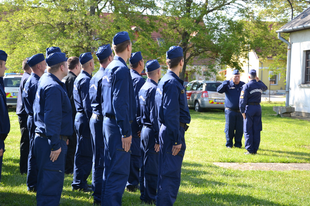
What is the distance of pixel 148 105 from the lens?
506 cm

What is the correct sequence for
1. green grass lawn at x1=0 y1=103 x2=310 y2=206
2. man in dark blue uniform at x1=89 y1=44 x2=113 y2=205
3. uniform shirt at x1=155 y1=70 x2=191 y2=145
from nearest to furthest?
uniform shirt at x1=155 y1=70 x2=191 y2=145 < man in dark blue uniform at x1=89 y1=44 x2=113 y2=205 < green grass lawn at x1=0 y1=103 x2=310 y2=206

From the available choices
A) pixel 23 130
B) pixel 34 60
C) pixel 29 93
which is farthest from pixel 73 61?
pixel 23 130

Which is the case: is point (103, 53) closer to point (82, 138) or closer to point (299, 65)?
point (82, 138)

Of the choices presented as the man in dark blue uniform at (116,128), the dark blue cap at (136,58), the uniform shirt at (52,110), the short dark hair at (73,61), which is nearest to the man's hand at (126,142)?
the man in dark blue uniform at (116,128)

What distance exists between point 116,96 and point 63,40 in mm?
15071

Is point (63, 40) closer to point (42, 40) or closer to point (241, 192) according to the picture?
point (42, 40)

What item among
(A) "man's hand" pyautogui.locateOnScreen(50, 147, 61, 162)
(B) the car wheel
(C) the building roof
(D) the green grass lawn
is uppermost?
(C) the building roof

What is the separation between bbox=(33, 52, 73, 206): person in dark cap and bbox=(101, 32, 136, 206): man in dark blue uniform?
0.57 meters

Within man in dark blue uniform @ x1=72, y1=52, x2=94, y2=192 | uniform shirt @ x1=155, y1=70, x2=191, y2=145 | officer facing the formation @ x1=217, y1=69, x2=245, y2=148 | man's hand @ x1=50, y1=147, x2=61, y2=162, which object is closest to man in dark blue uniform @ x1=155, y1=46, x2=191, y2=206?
uniform shirt @ x1=155, y1=70, x2=191, y2=145

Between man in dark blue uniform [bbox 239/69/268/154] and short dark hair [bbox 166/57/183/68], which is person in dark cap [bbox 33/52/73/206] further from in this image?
man in dark blue uniform [bbox 239/69/268/154]

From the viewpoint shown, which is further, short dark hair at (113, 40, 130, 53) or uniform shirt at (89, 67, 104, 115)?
uniform shirt at (89, 67, 104, 115)

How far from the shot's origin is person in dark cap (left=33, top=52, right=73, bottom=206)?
150 inches

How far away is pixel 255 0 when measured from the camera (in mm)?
23844

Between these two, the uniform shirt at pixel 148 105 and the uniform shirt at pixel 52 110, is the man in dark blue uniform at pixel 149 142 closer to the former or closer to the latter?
the uniform shirt at pixel 148 105
